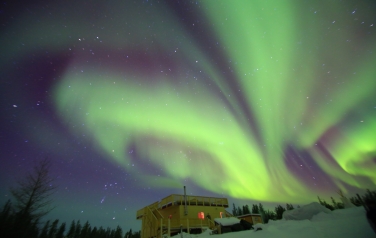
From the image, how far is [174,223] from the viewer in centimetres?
2272

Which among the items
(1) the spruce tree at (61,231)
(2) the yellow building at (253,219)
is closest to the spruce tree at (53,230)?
(1) the spruce tree at (61,231)

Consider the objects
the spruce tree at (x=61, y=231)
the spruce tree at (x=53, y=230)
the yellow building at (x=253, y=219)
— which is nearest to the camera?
the yellow building at (x=253, y=219)

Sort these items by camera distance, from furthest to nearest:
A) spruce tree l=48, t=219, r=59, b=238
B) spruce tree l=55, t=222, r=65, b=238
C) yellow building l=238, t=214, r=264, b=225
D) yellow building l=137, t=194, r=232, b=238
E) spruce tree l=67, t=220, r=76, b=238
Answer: spruce tree l=67, t=220, r=76, b=238 → spruce tree l=55, t=222, r=65, b=238 → spruce tree l=48, t=219, r=59, b=238 → yellow building l=238, t=214, r=264, b=225 → yellow building l=137, t=194, r=232, b=238

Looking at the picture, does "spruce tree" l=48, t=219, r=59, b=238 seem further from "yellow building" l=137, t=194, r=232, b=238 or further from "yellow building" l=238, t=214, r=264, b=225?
"yellow building" l=238, t=214, r=264, b=225

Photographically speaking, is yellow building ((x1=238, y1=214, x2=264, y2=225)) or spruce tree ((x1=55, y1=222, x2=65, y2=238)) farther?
spruce tree ((x1=55, y1=222, x2=65, y2=238))

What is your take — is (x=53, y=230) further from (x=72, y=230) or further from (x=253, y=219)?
(x=253, y=219)

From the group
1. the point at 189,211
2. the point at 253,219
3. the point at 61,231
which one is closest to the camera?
the point at 189,211

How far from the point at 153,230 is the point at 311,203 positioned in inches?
544

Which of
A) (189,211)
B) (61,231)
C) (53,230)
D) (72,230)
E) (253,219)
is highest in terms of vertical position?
(72,230)

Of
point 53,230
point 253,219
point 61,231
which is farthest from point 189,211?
point 61,231

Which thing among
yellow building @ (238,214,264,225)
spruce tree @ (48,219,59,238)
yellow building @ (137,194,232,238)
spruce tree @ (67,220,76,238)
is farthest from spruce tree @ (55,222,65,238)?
yellow building @ (238,214,264,225)

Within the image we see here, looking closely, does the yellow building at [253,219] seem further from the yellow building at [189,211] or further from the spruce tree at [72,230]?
the spruce tree at [72,230]

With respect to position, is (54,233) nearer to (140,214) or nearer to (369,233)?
(140,214)

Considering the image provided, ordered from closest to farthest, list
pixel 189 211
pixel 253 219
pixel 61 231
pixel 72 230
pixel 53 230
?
pixel 189 211 < pixel 253 219 < pixel 53 230 < pixel 61 231 < pixel 72 230
